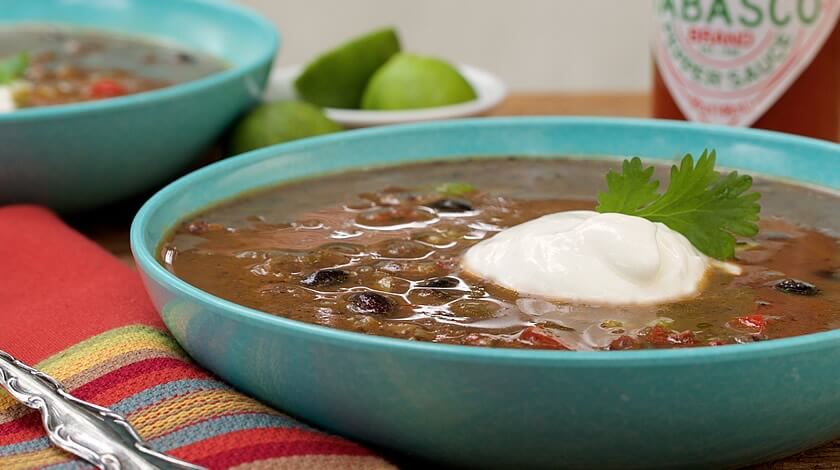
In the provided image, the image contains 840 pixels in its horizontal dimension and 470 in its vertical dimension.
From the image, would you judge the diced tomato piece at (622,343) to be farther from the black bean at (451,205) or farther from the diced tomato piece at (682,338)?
the black bean at (451,205)

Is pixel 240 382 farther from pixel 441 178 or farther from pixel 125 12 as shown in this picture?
pixel 125 12

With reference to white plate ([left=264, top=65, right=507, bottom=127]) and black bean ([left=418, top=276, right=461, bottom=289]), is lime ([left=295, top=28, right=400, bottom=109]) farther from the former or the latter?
black bean ([left=418, top=276, right=461, bottom=289])

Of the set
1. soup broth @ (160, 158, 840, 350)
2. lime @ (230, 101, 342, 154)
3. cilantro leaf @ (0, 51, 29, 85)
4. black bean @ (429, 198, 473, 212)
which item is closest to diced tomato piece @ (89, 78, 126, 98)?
cilantro leaf @ (0, 51, 29, 85)

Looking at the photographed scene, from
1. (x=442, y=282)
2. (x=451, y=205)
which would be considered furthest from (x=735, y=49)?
(x=442, y=282)

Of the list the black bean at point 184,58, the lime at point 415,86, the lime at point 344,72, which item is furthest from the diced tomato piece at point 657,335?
the black bean at point 184,58

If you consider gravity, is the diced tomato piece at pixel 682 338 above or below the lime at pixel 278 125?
above

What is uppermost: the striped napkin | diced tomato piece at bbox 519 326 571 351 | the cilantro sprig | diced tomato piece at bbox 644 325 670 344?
the cilantro sprig
